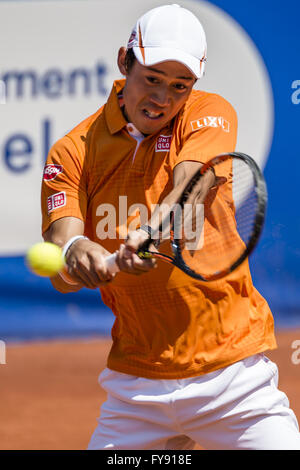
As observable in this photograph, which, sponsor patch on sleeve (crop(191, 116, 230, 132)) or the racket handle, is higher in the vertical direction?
sponsor patch on sleeve (crop(191, 116, 230, 132))

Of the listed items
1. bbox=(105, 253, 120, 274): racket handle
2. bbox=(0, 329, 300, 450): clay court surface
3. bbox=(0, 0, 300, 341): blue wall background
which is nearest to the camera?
bbox=(105, 253, 120, 274): racket handle

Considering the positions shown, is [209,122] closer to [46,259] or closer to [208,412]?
[46,259]

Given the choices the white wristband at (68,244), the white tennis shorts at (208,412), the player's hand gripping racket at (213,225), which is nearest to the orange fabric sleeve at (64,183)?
the white wristband at (68,244)

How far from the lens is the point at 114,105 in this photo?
2.41 meters

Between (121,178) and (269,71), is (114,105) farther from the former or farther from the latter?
(269,71)

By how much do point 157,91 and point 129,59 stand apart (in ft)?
0.68

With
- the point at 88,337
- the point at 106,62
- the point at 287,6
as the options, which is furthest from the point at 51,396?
the point at 287,6

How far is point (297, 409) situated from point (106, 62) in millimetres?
3079

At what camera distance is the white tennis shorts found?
2219mm

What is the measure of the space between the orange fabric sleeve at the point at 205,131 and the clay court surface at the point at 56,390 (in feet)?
7.59

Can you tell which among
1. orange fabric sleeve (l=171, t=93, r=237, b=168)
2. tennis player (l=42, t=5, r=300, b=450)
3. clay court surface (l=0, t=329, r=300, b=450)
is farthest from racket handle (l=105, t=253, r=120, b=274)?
clay court surface (l=0, t=329, r=300, b=450)

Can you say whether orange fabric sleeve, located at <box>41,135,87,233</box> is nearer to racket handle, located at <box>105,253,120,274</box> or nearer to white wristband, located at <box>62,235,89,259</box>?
white wristband, located at <box>62,235,89,259</box>

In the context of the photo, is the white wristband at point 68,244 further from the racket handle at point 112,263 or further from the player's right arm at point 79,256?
the racket handle at point 112,263
